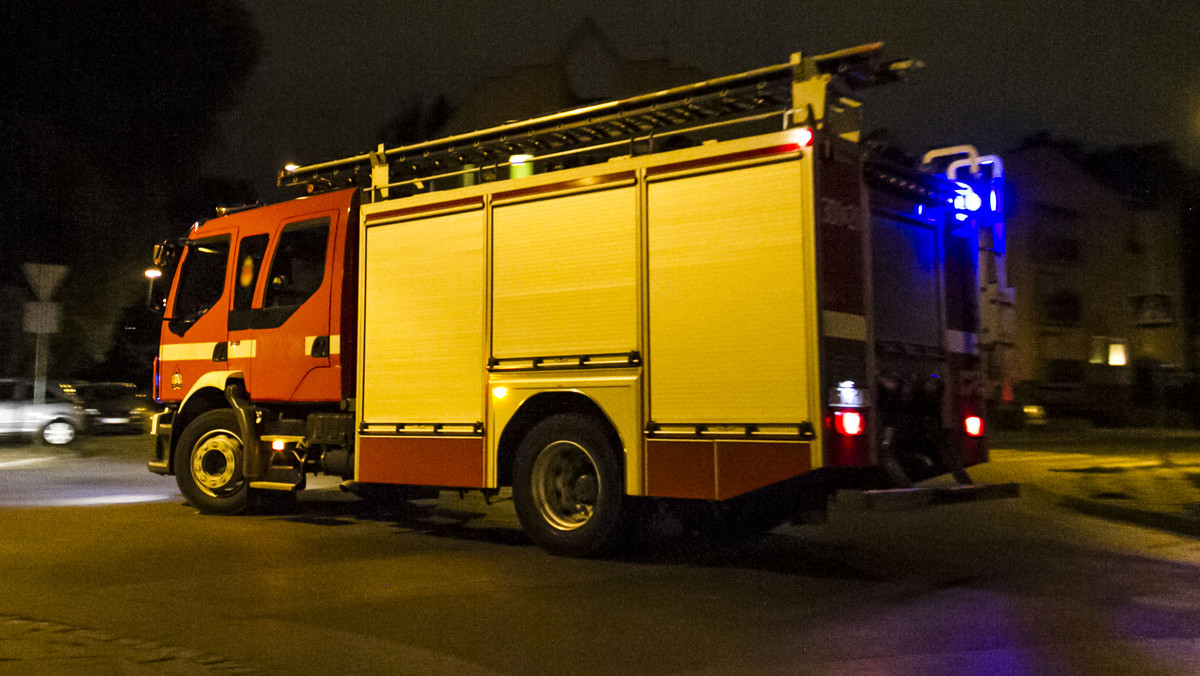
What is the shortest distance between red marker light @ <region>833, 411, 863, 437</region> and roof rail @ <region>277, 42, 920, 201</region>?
6.21ft

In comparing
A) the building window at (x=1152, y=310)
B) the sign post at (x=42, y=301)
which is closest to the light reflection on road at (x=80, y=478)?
the sign post at (x=42, y=301)

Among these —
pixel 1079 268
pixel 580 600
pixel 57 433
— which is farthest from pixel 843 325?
pixel 1079 268

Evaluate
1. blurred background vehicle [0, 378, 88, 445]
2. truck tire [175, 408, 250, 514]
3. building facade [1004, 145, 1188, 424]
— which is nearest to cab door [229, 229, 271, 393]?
truck tire [175, 408, 250, 514]

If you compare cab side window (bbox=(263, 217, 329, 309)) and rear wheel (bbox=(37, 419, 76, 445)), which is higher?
cab side window (bbox=(263, 217, 329, 309))

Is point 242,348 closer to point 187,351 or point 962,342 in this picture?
point 187,351

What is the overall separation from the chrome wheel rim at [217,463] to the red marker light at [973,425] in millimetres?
6561

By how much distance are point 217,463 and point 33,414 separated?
44.7ft

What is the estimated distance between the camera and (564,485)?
7871 mm

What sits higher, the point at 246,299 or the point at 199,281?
the point at 199,281

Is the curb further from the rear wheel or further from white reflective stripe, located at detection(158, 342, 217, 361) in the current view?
the rear wheel

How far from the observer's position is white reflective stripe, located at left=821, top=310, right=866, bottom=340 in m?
6.64

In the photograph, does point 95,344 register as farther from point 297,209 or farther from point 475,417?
point 475,417

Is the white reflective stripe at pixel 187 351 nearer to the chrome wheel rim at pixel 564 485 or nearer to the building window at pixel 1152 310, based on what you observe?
the chrome wheel rim at pixel 564 485

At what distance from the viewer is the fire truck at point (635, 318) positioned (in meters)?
6.79
